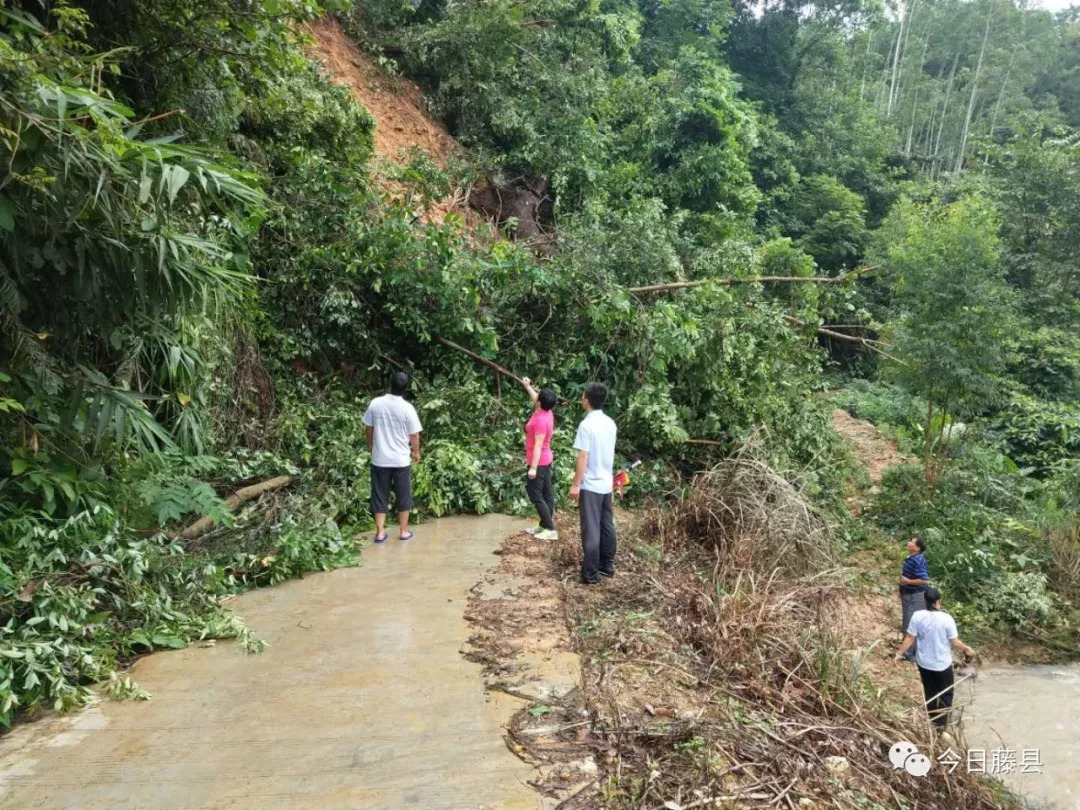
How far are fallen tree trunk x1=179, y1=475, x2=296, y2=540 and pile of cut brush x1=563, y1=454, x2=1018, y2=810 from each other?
299cm

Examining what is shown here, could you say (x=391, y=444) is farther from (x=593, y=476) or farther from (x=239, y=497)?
(x=593, y=476)

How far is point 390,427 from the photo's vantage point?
563cm

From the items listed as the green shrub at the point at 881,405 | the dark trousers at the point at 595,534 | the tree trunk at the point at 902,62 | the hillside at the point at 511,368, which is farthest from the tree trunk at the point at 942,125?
the dark trousers at the point at 595,534

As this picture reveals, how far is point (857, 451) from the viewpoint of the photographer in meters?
13.5

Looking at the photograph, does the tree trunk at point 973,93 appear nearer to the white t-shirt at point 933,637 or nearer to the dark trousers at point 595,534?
the white t-shirt at point 933,637

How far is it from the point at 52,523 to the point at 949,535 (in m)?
10.6

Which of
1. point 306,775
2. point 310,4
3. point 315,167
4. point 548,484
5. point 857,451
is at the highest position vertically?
point 310,4

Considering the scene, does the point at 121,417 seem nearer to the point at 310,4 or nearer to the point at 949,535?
the point at 310,4

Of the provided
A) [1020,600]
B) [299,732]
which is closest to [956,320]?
[1020,600]

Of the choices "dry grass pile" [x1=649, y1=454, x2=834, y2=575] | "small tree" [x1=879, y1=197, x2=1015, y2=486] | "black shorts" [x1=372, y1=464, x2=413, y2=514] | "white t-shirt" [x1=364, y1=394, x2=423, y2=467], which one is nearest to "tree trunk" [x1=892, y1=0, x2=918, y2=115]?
"small tree" [x1=879, y1=197, x2=1015, y2=486]

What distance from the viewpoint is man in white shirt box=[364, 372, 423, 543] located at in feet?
18.4

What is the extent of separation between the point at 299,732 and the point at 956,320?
11.0 m

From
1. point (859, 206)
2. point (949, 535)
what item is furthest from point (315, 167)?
point (859, 206)

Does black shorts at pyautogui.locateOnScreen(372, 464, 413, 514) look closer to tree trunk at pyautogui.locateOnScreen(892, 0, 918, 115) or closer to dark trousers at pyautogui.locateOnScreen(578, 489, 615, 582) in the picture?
dark trousers at pyautogui.locateOnScreen(578, 489, 615, 582)
